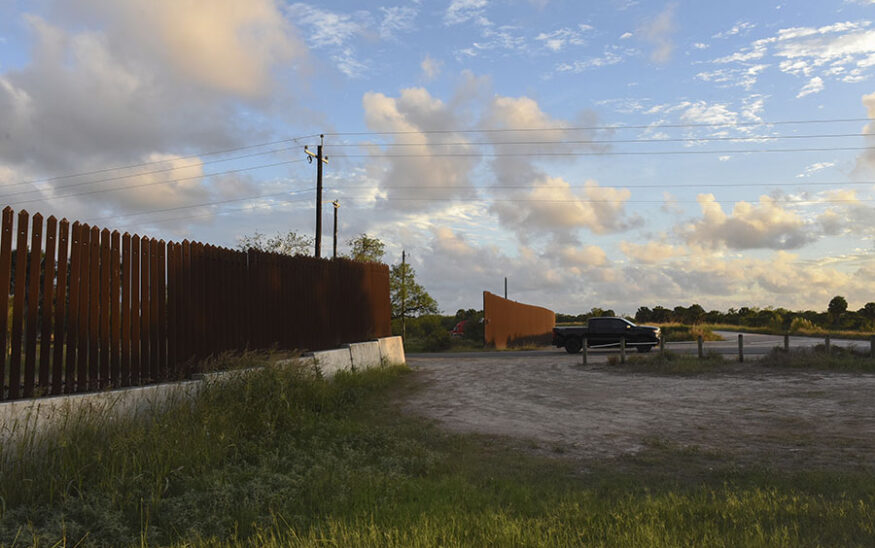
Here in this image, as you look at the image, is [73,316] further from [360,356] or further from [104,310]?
[360,356]

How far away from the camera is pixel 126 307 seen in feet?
29.6

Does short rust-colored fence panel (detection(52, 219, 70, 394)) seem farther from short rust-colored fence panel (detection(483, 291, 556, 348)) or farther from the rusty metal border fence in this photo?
short rust-colored fence panel (detection(483, 291, 556, 348))

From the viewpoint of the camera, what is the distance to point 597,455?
784cm

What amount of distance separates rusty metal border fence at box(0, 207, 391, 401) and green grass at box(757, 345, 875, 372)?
1354 centimetres

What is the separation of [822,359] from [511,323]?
18.0 m

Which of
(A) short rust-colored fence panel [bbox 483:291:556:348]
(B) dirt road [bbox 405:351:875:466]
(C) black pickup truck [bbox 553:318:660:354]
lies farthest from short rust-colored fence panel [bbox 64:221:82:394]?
(A) short rust-colored fence panel [bbox 483:291:556:348]

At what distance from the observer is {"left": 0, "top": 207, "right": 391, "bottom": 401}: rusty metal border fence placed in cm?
742

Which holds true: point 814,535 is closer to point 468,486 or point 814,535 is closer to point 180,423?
point 468,486

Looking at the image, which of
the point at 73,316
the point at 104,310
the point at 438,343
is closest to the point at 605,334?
the point at 438,343

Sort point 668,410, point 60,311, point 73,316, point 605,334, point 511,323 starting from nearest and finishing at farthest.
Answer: point 60,311, point 73,316, point 668,410, point 605,334, point 511,323

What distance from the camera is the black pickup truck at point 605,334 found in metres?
26.8

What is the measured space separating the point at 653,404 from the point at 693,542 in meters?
8.08

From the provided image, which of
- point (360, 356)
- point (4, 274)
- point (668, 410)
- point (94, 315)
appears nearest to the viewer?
point (4, 274)

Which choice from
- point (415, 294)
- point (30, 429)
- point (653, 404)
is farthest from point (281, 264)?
point (415, 294)
